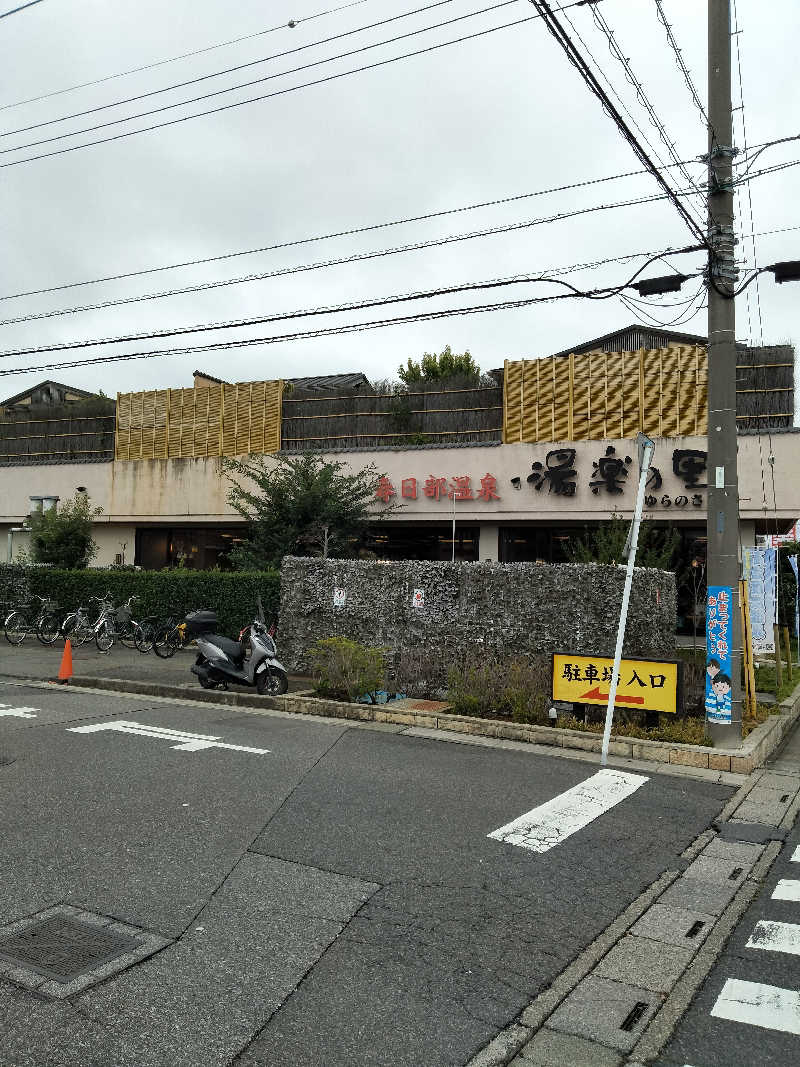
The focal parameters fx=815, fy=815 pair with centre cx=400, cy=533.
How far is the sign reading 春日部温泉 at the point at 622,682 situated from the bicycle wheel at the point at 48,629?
14.2m

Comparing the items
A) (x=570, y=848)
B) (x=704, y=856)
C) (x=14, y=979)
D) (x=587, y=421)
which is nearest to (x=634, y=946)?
(x=570, y=848)

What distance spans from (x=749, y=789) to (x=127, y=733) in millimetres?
6785

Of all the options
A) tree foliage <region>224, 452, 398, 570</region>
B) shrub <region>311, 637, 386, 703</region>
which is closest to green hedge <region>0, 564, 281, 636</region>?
tree foliage <region>224, 452, 398, 570</region>

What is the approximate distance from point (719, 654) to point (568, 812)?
11.7 feet

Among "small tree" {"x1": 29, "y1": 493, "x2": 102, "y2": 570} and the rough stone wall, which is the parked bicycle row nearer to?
"small tree" {"x1": 29, "y1": 493, "x2": 102, "y2": 570}

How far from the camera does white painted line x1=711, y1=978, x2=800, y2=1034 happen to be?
3.69 metres

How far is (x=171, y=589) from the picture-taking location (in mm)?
19234

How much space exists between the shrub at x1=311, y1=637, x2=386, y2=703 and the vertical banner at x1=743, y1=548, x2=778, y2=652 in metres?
5.49

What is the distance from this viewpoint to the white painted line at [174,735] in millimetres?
8766

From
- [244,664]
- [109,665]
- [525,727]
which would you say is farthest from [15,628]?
[525,727]

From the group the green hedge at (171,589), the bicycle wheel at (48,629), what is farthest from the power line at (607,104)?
the bicycle wheel at (48,629)

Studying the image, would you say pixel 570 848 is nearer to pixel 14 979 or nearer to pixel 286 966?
pixel 286 966

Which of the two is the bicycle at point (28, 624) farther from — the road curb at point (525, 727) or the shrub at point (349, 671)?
the shrub at point (349, 671)

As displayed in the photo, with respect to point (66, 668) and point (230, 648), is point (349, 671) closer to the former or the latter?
point (230, 648)
